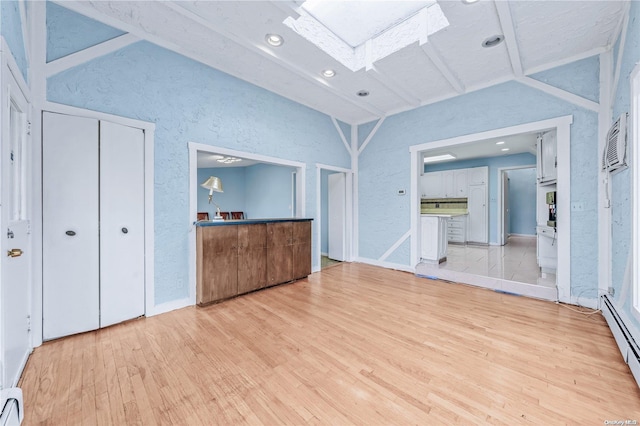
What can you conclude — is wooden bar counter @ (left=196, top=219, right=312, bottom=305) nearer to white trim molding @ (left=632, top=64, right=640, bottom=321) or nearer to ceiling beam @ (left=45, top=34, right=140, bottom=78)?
ceiling beam @ (left=45, top=34, right=140, bottom=78)

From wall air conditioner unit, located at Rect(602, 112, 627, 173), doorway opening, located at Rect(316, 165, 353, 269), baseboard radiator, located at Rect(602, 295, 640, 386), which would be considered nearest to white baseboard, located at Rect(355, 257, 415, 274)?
doorway opening, located at Rect(316, 165, 353, 269)

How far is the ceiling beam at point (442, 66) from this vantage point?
288 centimetres

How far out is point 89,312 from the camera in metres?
2.31

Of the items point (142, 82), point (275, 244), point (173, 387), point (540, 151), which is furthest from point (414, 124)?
point (173, 387)

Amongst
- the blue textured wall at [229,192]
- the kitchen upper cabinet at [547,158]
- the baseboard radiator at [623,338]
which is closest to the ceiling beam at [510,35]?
the kitchen upper cabinet at [547,158]

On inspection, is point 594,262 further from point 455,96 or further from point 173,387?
point 173,387

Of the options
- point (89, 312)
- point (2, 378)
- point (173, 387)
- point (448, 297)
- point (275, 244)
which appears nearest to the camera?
point (2, 378)

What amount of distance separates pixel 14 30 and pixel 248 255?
271cm

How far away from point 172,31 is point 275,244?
2.79 meters

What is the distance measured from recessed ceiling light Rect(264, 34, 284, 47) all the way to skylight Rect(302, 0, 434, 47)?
39cm

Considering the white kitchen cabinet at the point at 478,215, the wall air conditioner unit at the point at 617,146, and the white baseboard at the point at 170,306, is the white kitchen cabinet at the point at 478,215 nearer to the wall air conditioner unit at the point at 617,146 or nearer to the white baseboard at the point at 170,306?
the wall air conditioner unit at the point at 617,146

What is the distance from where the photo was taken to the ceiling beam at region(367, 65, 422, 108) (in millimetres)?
3373

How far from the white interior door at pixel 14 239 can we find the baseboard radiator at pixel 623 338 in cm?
384

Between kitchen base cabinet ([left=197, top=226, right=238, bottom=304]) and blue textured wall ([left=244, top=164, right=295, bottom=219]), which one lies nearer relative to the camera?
kitchen base cabinet ([left=197, top=226, right=238, bottom=304])
